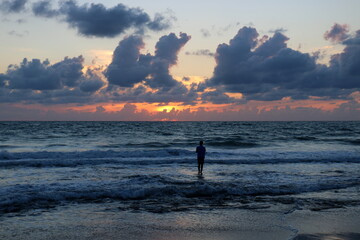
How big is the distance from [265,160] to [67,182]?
15879mm

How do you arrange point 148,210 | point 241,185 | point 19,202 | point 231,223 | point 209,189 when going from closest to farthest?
1. point 231,223
2. point 148,210
3. point 19,202
4. point 209,189
5. point 241,185

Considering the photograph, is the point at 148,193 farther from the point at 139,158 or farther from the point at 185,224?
the point at 139,158

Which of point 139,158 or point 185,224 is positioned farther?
point 139,158

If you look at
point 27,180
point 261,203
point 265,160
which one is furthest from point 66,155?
point 261,203

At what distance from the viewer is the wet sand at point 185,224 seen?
789 cm

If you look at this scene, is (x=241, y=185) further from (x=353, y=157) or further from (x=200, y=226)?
(x=353, y=157)

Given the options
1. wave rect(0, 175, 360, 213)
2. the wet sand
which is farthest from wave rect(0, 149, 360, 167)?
the wet sand

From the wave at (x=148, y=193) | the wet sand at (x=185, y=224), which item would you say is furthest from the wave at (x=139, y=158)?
the wet sand at (x=185, y=224)

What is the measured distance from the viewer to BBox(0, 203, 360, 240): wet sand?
7887 millimetres

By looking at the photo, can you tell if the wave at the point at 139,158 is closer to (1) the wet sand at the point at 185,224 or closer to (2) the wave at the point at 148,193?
(2) the wave at the point at 148,193

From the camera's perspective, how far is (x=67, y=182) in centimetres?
1502

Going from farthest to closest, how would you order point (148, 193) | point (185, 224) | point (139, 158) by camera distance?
point (139, 158) → point (148, 193) → point (185, 224)

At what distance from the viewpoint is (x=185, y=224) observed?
28.6 feet

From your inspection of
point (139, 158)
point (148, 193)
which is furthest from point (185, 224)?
point (139, 158)
